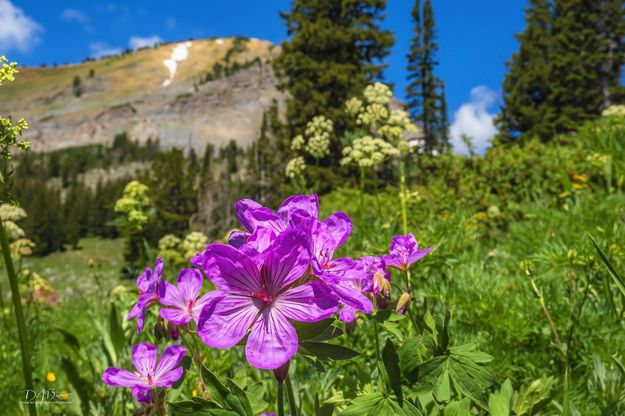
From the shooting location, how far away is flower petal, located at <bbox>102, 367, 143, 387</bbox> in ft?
4.90

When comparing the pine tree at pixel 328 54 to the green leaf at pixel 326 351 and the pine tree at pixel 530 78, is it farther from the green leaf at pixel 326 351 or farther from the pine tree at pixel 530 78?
the green leaf at pixel 326 351

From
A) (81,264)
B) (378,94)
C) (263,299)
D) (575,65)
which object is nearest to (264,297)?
(263,299)

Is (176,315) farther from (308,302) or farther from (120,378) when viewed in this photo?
(308,302)

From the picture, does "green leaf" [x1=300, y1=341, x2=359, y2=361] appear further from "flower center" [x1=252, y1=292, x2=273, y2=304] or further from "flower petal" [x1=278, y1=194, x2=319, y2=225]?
"flower petal" [x1=278, y1=194, x2=319, y2=225]

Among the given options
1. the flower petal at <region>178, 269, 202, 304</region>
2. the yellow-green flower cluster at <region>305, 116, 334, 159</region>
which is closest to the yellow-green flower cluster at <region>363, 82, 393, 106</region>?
the yellow-green flower cluster at <region>305, 116, 334, 159</region>

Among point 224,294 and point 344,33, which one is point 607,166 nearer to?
point 224,294

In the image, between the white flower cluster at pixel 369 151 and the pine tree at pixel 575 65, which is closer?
the white flower cluster at pixel 369 151

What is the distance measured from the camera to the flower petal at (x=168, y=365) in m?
1.48

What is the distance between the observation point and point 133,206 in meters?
5.16

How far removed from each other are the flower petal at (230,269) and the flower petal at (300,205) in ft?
0.71

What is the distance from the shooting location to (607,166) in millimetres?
5824

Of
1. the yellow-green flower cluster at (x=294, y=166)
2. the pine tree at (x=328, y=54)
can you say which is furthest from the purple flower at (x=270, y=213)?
the pine tree at (x=328, y=54)

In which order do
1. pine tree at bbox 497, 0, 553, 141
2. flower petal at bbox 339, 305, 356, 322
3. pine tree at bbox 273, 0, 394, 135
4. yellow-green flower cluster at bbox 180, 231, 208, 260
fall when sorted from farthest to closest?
pine tree at bbox 497, 0, 553, 141 < pine tree at bbox 273, 0, 394, 135 < yellow-green flower cluster at bbox 180, 231, 208, 260 < flower petal at bbox 339, 305, 356, 322

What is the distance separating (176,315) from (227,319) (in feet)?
1.94
